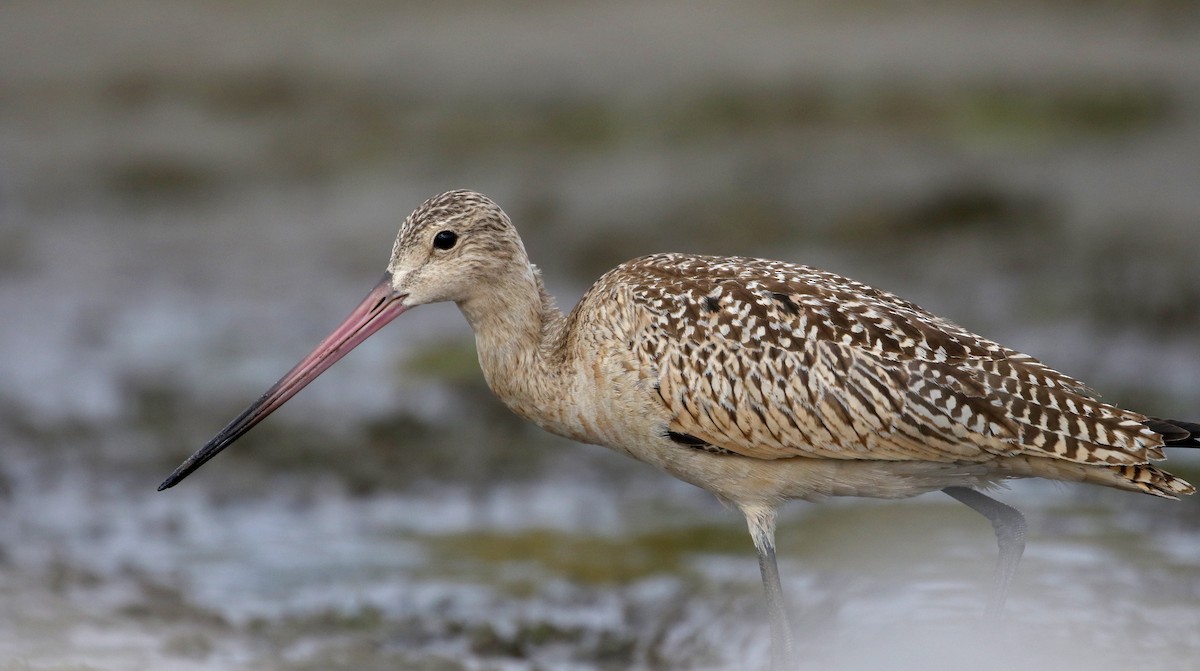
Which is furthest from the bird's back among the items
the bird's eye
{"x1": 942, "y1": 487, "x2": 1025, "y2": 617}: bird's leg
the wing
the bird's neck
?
the bird's eye

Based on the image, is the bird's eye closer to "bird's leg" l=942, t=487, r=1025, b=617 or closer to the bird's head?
the bird's head

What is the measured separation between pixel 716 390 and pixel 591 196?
6.39 meters

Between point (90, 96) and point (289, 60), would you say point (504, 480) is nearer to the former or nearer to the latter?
point (289, 60)

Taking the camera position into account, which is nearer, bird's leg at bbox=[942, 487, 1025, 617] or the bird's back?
the bird's back

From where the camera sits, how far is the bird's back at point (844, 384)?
5.66 metres

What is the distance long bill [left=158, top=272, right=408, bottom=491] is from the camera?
20.1ft

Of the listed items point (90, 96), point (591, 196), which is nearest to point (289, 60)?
point (90, 96)

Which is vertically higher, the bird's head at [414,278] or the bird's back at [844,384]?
the bird's head at [414,278]

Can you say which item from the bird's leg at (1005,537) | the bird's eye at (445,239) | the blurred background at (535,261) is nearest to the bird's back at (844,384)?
the bird's leg at (1005,537)

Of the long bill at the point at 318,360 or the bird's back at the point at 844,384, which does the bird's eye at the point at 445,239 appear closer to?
the long bill at the point at 318,360

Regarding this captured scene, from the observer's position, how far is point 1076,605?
7.10m

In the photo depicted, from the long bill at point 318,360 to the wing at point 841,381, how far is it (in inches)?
42.0

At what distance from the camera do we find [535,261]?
11.6 m

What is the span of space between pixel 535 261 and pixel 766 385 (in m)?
5.86
